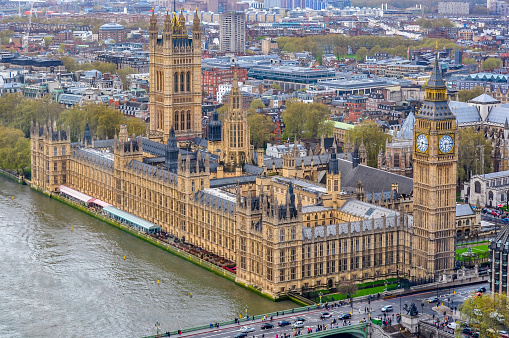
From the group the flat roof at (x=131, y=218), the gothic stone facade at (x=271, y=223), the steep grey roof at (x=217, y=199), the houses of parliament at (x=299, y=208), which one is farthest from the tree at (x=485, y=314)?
the flat roof at (x=131, y=218)

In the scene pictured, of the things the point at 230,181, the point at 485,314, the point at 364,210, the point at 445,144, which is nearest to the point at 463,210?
the point at 364,210

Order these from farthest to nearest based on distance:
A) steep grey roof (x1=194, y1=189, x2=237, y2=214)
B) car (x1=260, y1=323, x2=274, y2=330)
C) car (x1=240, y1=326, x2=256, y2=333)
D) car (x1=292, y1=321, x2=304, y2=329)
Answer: steep grey roof (x1=194, y1=189, x2=237, y2=214) → car (x1=260, y1=323, x2=274, y2=330) → car (x1=292, y1=321, x2=304, y2=329) → car (x1=240, y1=326, x2=256, y2=333)

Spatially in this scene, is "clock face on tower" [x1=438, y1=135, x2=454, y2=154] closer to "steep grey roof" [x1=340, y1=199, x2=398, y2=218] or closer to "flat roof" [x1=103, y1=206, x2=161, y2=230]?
"steep grey roof" [x1=340, y1=199, x2=398, y2=218]

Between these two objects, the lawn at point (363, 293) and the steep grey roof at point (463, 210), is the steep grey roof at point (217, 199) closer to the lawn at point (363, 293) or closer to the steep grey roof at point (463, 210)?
the lawn at point (363, 293)

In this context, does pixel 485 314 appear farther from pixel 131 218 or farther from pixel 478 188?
pixel 478 188

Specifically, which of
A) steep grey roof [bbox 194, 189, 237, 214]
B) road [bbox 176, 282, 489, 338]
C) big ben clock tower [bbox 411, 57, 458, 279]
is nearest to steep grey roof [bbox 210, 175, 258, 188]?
steep grey roof [bbox 194, 189, 237, 214]

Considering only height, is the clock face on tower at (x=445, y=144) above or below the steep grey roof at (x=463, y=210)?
above
